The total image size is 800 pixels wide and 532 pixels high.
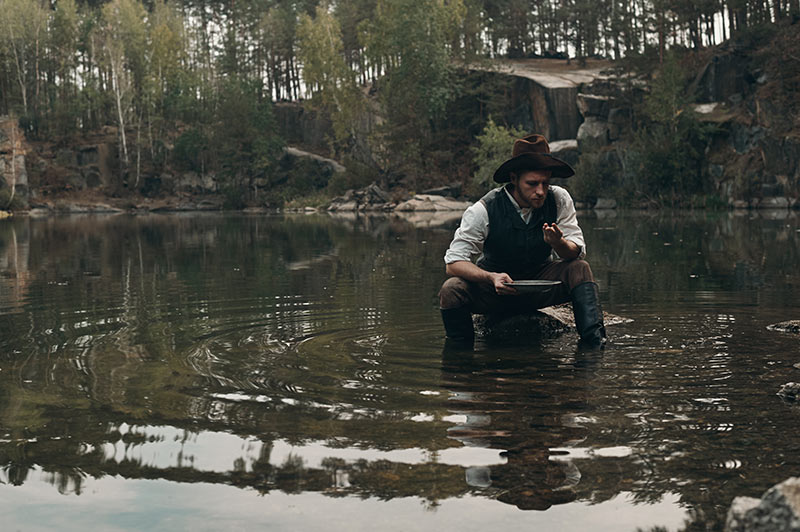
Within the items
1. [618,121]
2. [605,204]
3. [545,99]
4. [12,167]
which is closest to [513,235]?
[605,204]

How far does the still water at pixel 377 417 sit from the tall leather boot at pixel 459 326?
0.26 meters

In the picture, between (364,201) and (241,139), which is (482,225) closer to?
(364,201)

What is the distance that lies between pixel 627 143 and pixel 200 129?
3824 cm

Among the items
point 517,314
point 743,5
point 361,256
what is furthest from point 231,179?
point 517,314

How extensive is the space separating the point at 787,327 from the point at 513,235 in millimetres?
2426

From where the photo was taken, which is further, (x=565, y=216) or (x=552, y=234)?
(x=565, y=216)

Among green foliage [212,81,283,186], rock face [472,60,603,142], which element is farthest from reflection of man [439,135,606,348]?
green foliage [212,81,283,186]

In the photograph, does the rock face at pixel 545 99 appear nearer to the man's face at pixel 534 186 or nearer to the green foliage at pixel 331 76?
the green foliage at pixel 331 76

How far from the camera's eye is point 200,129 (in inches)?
2886

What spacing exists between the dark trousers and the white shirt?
17 cm

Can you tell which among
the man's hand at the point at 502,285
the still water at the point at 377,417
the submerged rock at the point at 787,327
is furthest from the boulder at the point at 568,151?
the man's hand at the point at 502,285

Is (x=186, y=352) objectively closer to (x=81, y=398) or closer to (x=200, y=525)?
(x=81, y=398)

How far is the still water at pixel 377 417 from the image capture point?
10.2 feet

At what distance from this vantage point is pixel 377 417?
4484 millimetres
